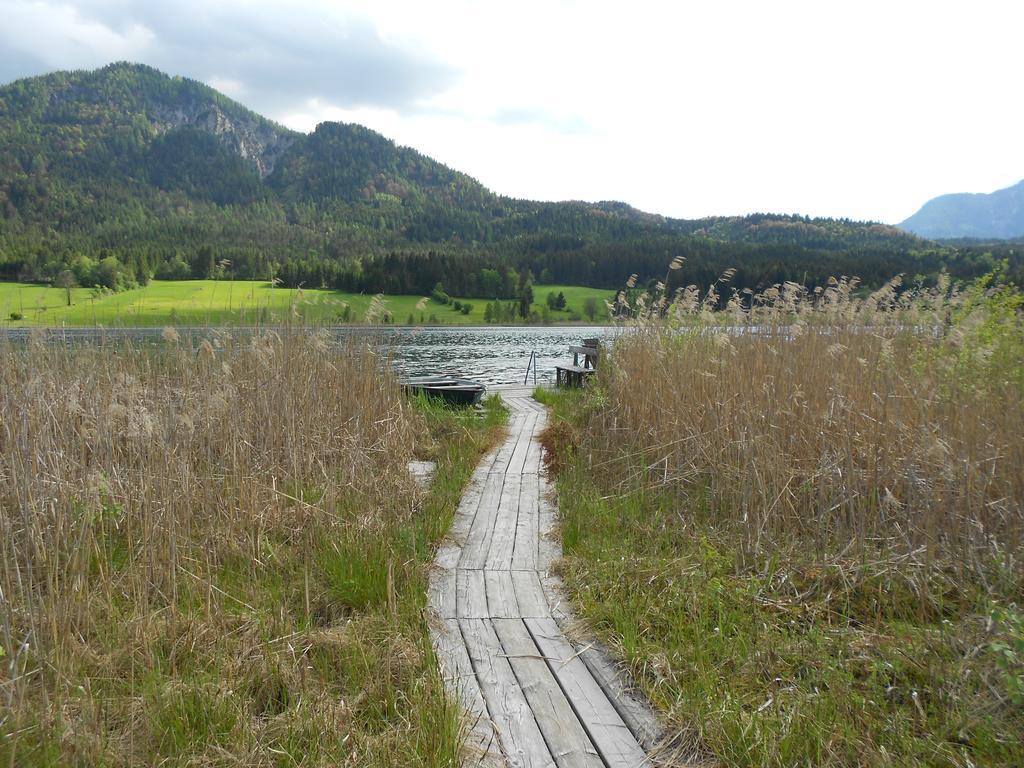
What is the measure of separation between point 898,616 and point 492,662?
2.19 m

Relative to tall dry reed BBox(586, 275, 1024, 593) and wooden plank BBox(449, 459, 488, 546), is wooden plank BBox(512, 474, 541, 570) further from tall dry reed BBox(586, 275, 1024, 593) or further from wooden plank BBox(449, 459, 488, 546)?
tall dry reed BBox(586, 275, 1024, 593)

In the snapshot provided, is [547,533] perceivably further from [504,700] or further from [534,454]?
[534,454]

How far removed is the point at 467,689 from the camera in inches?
102

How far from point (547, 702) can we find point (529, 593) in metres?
1.11

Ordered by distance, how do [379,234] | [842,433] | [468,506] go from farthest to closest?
[379,234] → [468,506] → [842,433]

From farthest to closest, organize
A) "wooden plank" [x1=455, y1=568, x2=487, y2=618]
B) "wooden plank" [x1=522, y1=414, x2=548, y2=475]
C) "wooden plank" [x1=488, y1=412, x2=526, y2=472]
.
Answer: "wooden plank" [x1=488, y1=412, x2=526, y2=472], "wooden plank" [x1=522, y1=414, x2=548, y2=475], "wooden plank" [x1=455, y1=568, x2=487, y2=618]

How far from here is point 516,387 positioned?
14.3m

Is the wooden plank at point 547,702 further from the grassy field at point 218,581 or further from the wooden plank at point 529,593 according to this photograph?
the grassy field at point 218,581

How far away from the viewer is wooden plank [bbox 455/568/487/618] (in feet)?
11.0

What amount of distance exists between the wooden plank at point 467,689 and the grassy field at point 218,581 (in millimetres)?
105

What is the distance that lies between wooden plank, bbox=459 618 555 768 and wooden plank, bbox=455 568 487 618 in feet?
0.41

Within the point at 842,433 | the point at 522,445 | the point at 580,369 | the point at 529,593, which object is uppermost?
the point at 842,433

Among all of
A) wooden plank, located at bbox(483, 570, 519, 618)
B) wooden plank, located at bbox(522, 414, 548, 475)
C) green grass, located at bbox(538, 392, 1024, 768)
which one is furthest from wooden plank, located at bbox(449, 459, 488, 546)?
green grass, located at bbox(538, 392, 1024, 768)

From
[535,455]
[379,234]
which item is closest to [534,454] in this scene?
[535,455]
